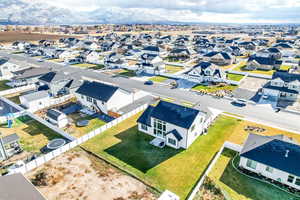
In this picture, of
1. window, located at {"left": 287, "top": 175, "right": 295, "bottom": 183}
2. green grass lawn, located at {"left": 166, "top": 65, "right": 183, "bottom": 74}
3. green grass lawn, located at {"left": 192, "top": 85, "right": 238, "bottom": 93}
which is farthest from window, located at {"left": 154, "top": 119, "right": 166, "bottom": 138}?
green grass lawn, located at {"left": 166, "top": 65, "right": 183, "bottom": 74}

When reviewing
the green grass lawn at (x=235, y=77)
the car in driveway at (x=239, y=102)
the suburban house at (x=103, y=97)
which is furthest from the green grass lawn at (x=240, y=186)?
the green grass lawn at (x=235, y=77)

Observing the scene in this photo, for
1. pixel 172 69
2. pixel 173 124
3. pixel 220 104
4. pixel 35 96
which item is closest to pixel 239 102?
pixel 220 104

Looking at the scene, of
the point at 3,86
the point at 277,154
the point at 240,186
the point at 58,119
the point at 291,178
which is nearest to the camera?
the point at 291,178

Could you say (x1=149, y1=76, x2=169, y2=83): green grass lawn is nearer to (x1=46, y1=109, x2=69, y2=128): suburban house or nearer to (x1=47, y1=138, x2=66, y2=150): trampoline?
(x1=46, y1=109, x2=69, y2=128): suburban house

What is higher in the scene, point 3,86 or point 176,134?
point 3,86

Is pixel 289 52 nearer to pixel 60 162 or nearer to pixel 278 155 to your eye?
pixel 278 155

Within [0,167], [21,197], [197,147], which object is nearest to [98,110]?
[0,167]

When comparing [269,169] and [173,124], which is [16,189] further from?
[269,169]
